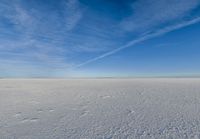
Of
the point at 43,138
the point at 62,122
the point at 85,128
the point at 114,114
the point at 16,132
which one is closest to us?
the point at 43,138

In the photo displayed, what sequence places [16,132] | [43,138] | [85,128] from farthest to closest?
[85,128], [16,132], [43,138]

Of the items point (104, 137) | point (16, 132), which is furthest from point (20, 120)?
point (104, 137)

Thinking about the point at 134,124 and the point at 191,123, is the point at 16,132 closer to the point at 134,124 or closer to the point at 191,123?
the point at 134,124

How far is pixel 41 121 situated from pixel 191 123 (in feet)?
12.0

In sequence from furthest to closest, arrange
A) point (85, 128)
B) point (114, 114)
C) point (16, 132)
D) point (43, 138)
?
point (114, 114), point (85, 128), point (16, 132), point (43, 138)

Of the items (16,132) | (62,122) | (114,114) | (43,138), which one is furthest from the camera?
(114,114)

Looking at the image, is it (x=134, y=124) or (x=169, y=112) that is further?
(x=169, y=112)

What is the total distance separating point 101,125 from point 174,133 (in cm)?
156

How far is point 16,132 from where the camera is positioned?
10.8 ft

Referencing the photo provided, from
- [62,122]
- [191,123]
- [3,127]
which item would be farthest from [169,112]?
[3,127]

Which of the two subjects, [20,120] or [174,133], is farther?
[20,120]

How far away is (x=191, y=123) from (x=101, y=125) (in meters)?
2.11

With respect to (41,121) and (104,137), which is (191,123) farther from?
(41,121)

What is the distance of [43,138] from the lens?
3029mm
